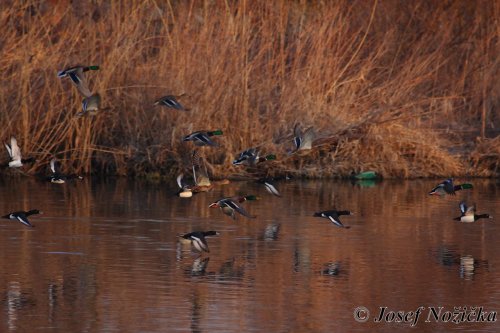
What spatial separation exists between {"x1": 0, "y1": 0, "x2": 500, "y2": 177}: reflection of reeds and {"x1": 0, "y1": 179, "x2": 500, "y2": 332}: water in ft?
6.48

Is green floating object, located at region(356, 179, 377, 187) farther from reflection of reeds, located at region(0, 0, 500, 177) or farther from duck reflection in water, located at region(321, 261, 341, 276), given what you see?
duck reflection in water, located at region(321, 261, 341, 276)

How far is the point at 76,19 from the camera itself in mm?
20281

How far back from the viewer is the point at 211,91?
1923 centimetres

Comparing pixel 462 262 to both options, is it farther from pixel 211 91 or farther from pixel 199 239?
pixel 211 91

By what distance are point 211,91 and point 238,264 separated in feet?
26.0

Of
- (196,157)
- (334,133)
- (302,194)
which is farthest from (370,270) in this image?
(334,133)

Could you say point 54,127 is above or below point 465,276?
above

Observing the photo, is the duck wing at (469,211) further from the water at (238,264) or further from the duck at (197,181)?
the duck at (197,181)

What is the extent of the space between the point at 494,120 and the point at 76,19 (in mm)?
7195

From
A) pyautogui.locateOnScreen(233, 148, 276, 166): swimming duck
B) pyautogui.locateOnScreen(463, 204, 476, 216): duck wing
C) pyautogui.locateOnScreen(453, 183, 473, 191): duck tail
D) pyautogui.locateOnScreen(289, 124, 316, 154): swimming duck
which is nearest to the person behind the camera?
pyautogui.locateOnScreen(463, 204, 476, 216): duck wing

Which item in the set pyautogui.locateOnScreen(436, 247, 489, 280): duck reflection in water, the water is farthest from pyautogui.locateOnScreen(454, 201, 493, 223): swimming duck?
pyautogui.locateOnScreen(436, 247, 489, 280): duck reflection in water

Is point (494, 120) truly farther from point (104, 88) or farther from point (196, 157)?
point (196, 157)

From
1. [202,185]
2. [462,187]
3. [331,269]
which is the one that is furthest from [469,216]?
[202,185]

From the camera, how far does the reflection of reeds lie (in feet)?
63.0
